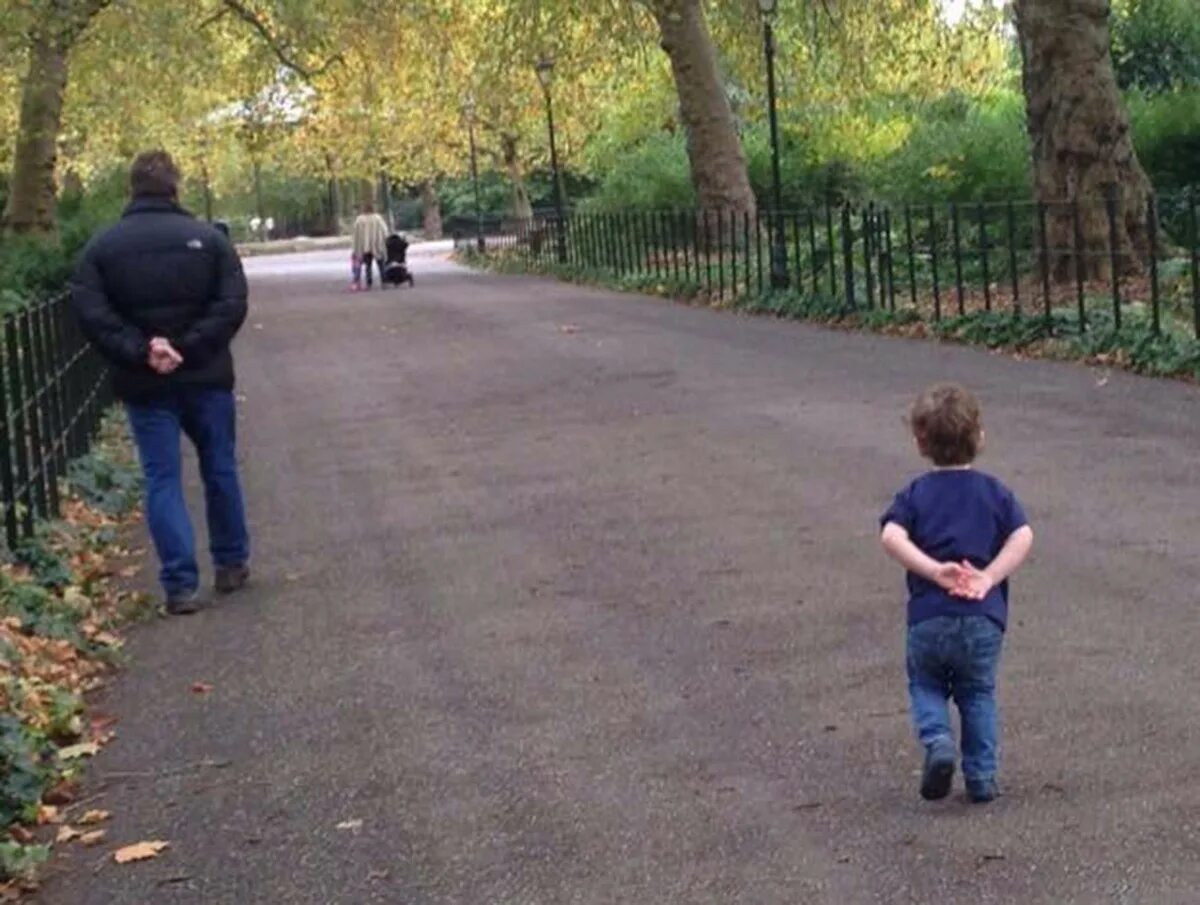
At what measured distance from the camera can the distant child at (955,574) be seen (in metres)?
5.39

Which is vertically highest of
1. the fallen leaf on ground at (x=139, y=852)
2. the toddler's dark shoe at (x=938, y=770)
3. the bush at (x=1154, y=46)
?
the bush at (x=1154, y=46)

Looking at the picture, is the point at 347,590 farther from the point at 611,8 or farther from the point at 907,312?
the point at 611,8

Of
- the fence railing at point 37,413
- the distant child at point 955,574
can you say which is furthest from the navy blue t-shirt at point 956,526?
the fence railing at point 37,413

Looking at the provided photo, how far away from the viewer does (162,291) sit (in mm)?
9117

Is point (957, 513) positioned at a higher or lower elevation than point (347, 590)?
higher

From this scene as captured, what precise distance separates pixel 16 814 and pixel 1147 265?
14702 mm

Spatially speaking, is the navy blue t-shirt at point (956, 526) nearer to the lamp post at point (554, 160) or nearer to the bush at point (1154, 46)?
the bush at point (1154, 46)

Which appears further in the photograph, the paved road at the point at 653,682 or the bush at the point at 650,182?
the bush at the point at 650,182

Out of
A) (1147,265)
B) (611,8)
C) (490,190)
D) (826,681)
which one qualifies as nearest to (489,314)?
(611,8)

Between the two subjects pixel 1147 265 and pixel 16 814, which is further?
pixel 1147 265

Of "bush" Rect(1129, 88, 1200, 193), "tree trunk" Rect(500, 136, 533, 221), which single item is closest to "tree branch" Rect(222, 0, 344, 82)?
"bush" Rect(1129, 88, 1200, 193)

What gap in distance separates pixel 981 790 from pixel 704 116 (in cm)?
2941

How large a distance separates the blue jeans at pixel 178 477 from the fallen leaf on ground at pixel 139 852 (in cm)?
343

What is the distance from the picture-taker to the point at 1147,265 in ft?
62.0
